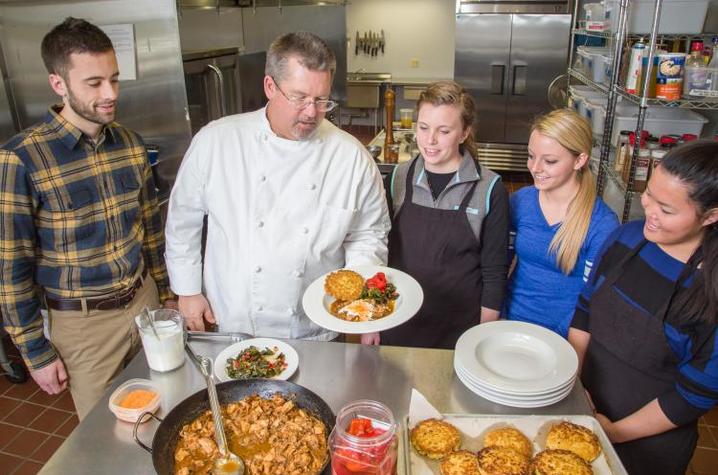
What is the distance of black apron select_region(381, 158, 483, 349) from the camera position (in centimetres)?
211

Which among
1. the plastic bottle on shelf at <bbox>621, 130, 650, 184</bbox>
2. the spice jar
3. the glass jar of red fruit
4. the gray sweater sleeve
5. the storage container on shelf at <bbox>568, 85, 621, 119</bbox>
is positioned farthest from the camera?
the storage container on shelf at <bbox>568, 85, 621, 119</bbox>

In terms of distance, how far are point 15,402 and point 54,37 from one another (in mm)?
2170

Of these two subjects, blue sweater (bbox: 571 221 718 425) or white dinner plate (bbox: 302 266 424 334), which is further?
white dinner plate (bbox: 302 266 424 334)

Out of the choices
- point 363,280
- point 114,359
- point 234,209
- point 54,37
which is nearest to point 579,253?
point 363,280

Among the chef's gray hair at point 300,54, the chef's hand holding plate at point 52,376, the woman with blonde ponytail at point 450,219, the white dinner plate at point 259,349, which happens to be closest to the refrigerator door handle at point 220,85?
the woman with blonde ponytail at point 450,219

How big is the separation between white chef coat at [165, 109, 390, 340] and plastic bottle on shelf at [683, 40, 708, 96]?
73.7 inches

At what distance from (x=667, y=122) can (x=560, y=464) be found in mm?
2937

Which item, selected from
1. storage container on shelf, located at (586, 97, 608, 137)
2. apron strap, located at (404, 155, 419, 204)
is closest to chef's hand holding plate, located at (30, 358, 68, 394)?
apron strap, located at (404, 155, 419, 204)

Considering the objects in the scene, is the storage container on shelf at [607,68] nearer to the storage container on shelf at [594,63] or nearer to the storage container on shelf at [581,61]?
the storage container on shelf at [594,63]

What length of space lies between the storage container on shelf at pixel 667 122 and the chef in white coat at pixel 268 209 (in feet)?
7.38

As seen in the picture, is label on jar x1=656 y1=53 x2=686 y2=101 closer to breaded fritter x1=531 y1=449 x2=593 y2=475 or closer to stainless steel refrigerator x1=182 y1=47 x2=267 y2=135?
breaded fritter x1=531 y1=449 x2=593 y2=475

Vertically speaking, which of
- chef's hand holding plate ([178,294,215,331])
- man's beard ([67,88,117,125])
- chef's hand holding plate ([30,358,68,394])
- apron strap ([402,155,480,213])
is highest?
man's beard ([67,88,117,125])

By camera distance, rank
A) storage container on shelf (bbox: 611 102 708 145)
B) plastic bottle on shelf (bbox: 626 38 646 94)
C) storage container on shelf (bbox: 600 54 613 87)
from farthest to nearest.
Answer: storage container on shelf (bbox: 600 54 613 87) < storage container on shelf (bbox: 611 102 708 145) < plastic bottle on shelf (bbox: 626 38 646 94)

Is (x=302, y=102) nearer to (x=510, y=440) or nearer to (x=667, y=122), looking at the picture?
(x=510, y=440)
